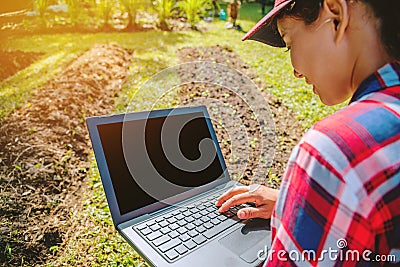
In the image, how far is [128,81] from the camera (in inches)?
200

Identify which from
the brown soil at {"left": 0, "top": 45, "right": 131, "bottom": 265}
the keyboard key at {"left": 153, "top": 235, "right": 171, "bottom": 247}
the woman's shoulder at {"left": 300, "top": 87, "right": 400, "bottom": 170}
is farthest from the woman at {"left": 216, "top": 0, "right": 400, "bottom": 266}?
the brown soil at {"left": 0, "top": 45, "right": 131, "bottom": 265}

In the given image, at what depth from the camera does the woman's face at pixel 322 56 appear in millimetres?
936

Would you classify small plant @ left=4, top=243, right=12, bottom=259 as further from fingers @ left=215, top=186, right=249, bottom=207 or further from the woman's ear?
the woman's ear

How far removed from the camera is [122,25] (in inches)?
375

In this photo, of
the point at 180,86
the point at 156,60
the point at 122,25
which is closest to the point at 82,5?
the point at 122,25

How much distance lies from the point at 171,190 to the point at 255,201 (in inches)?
16.4

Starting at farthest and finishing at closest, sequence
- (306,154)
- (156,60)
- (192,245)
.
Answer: (156,60), (192,245), (306,154)

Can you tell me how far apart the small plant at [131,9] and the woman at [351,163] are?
8.92 m

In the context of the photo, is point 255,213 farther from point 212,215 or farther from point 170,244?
point 170,244

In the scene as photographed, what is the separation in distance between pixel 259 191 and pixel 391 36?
0.76 m

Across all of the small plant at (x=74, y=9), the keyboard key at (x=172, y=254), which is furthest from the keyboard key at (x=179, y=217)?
the small plant at (x=74, y=9)

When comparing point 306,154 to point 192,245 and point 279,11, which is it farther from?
point 192,245

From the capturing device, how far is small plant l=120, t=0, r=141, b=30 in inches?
357

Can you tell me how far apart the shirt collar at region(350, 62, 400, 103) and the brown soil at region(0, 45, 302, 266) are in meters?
1.77
